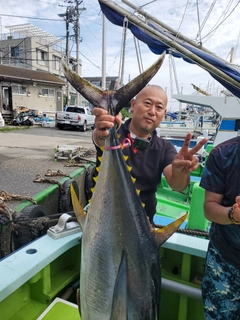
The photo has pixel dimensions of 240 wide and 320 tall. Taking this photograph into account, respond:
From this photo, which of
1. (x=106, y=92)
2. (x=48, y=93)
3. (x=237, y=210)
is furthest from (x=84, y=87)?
(x=48, y=93)

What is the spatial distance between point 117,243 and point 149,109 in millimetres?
1025

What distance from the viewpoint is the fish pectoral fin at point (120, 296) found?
124cm

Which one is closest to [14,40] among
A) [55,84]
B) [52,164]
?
[55,84]

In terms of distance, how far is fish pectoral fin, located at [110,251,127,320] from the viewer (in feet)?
4.05

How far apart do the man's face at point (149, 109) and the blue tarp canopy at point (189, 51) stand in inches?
121

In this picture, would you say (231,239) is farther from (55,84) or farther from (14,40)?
(14,40)

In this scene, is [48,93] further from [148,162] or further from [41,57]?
[148,162]

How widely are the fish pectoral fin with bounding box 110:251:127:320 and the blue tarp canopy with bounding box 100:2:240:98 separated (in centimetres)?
416

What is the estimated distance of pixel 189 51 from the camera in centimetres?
470

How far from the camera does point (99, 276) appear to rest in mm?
1266

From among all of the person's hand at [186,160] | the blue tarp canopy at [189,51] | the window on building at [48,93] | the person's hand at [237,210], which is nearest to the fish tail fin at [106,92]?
the person's hand at [186,160]

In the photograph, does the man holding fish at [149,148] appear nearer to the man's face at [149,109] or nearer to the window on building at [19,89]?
the man's face at [149,109]

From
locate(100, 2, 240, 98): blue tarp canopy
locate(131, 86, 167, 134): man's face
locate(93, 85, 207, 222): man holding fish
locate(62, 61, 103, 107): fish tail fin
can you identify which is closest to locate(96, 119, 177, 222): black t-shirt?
locate(93, 85, 207, 222): man holding fish

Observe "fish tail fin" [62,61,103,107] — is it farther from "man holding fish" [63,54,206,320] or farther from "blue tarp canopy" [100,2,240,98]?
"blue tarp canopy" [100,2,240,98]
